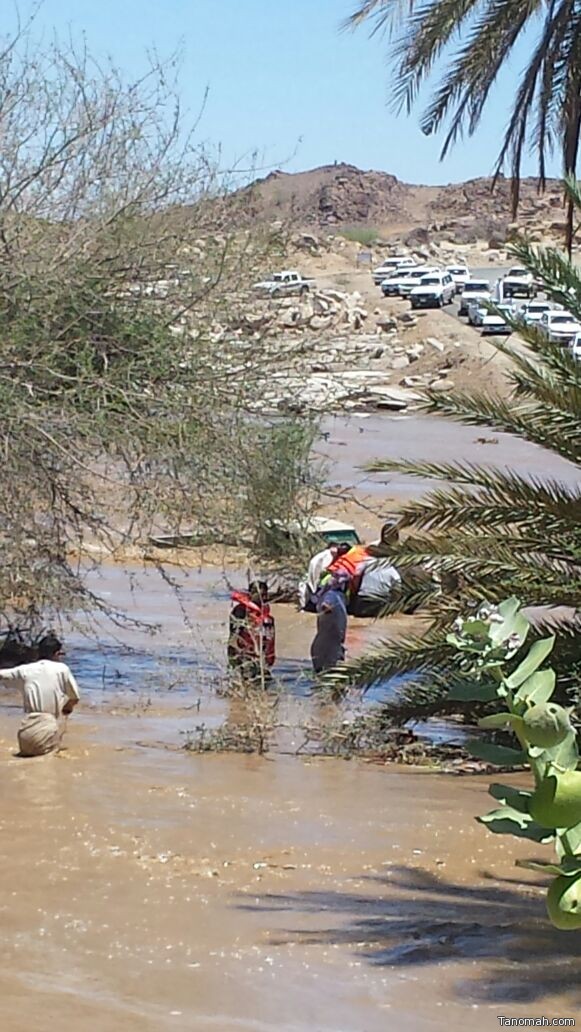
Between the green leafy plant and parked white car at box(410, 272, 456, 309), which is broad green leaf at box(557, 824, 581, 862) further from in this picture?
parked white car at box(410, 272, 456, 309)

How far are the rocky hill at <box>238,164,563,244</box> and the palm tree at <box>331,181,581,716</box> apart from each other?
77.5 meters

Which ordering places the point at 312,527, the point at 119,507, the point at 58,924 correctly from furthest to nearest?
the point at 312,527, the point at 119,507, the point at 58,924

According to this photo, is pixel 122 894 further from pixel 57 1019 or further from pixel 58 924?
pixel 57 1019

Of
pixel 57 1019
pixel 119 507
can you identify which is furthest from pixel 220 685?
pixel 57 1019

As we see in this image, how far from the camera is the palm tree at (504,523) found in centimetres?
1058

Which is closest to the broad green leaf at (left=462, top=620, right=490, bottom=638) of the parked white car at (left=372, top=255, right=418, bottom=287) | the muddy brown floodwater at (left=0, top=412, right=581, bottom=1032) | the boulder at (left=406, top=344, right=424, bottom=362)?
the muddy brown floodwater at (left=0, top=412, right=581, bottom=1032)

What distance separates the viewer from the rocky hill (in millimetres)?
103938

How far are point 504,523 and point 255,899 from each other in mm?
3955

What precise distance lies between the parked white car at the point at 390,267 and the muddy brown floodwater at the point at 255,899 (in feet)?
205

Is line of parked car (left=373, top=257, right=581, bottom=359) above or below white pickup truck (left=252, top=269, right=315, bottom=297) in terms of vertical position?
above

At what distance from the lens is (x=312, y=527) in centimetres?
1680

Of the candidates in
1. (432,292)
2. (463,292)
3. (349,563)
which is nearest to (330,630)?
(349,563)

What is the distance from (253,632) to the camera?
1357 cm

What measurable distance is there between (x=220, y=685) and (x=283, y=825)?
476 cm
